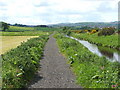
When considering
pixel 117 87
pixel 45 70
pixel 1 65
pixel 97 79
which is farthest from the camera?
pixel 45 70

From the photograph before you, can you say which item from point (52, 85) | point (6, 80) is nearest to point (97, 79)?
point (52, 85)

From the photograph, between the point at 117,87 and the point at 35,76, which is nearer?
the point at 117,87

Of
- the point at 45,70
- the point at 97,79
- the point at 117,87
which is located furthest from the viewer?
the point at 45,70

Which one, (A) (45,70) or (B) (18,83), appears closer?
(B) (18,83)

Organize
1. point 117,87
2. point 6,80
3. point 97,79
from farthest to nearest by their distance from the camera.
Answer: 1. point 97,79
2. point 6,80
3. point 117,87

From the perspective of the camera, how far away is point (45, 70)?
1562 centimetres

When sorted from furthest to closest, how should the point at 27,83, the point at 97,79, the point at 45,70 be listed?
the point at 45,70, the point at 27,83, the point at 97,79

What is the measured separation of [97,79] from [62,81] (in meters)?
2.15

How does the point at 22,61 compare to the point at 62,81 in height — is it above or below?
above

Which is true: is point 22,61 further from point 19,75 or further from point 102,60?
point 102,60

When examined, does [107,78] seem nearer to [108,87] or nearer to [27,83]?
[108,87]

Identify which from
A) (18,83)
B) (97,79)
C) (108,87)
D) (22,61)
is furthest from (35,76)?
(108,87)

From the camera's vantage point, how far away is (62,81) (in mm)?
12438

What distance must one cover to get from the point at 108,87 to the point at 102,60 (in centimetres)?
636
